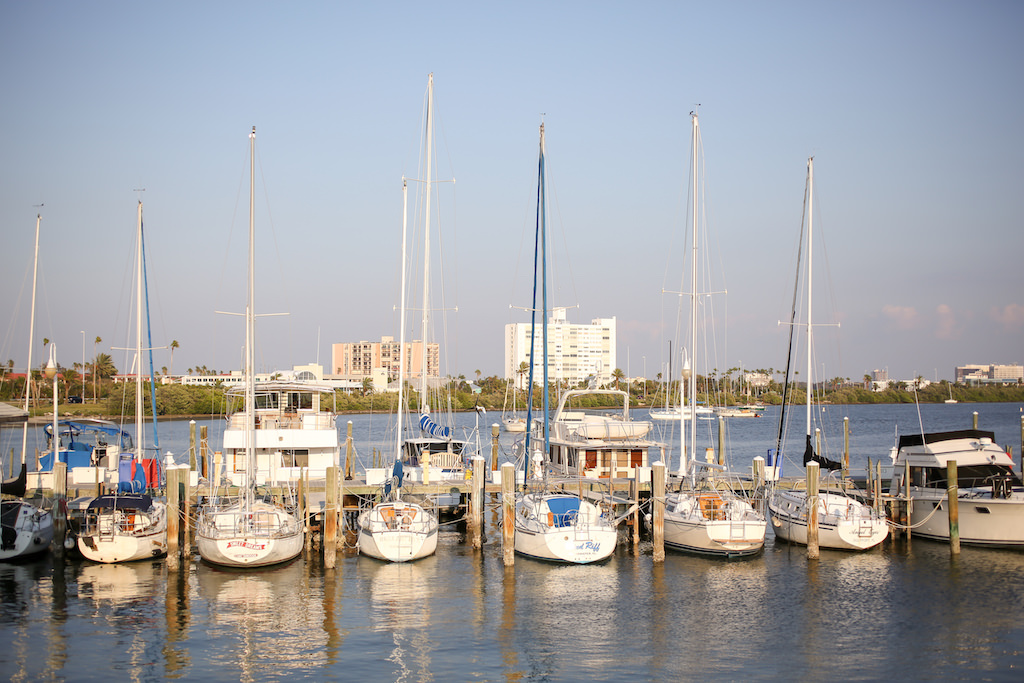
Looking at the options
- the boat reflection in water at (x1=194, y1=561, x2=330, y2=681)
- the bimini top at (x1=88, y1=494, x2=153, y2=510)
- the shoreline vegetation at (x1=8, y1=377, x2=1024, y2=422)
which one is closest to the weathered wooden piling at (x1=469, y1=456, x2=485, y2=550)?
the boat reflection in water at (x1=194, y1=561, x2=330, y2=681)

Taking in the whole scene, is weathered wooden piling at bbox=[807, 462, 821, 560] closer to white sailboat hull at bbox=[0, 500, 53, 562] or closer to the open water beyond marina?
the open water beyond marina

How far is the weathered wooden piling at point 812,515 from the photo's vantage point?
1135 inches

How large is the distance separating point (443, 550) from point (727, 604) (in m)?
10.7

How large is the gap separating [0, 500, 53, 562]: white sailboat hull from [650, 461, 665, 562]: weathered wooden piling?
65.1ft

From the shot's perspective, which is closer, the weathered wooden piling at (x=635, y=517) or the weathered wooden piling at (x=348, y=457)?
the weathered wooden piling at (x=635, y=517)

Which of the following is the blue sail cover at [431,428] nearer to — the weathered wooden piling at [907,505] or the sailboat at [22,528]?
the sailboat at [22,528]

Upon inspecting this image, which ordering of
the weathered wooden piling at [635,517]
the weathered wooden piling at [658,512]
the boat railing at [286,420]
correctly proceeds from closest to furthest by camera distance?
the weathered wooden piling at [658,512], the weathered wooden piling at [635,517], the boat railing at [286,420]

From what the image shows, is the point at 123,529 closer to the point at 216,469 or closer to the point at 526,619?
the point at 216,469

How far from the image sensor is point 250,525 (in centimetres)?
2755

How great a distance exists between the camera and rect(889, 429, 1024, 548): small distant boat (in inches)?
1178

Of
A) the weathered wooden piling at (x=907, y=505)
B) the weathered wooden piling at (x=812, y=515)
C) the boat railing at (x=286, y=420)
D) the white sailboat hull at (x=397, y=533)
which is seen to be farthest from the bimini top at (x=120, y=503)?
the weathered wooden piling at (x=907, y=505)

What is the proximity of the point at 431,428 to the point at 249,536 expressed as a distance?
1195 cm

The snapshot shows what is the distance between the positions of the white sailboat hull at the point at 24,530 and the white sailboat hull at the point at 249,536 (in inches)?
219

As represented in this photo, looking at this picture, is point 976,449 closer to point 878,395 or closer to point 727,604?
point 727,604
